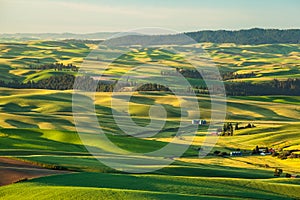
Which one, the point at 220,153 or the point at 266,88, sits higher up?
the point at 220,153

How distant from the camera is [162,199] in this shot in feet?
97.2

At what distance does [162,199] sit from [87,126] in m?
51.0

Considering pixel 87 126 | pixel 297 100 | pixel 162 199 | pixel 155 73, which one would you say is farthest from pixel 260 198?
pixel 155 73

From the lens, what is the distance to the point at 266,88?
6718 inches

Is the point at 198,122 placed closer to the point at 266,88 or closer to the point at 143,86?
the point at 143,86

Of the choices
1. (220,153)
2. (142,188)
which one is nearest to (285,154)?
(220,153)

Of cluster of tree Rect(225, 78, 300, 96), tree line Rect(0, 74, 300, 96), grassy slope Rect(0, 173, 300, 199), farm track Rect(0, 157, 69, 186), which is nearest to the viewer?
grassy slope Rect(0, 173, 300, 199)

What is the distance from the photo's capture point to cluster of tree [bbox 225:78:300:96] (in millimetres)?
158500

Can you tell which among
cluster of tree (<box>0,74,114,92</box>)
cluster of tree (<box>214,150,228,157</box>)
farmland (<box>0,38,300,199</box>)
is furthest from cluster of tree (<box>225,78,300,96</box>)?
cluster of tree (<box>214,150,228,157</box>)

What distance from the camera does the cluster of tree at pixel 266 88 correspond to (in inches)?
6240

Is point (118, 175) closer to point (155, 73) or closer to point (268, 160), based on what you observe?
point (268, 160)

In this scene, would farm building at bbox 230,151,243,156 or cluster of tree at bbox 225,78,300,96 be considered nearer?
farm building at bbox 230,151,243,156

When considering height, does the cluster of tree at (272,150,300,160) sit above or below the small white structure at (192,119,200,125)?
above

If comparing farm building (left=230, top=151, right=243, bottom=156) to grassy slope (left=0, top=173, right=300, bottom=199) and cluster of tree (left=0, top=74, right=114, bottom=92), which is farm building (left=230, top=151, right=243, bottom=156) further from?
cluster of tree (left=0, top=74, right=114, bottom=92)
